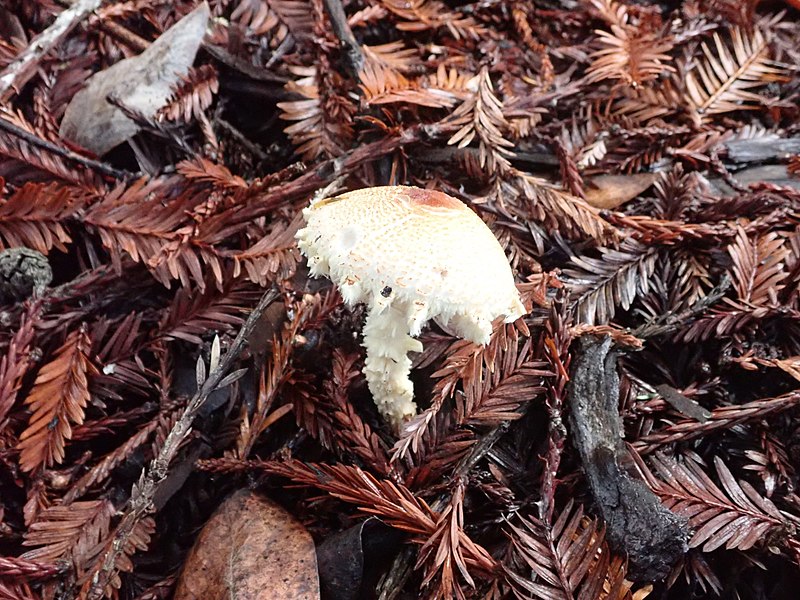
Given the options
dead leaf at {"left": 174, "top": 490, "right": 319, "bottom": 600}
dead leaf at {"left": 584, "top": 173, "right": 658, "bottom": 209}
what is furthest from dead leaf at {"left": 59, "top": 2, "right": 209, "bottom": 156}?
dead leaf at {"left": 584, "top": 173, "right": 658, "bottom": 209}

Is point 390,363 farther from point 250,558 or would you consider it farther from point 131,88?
point 131,88

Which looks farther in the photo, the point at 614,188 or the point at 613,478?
the point at 614,188

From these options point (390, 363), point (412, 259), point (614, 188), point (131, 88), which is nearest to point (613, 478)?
point (390, 363)

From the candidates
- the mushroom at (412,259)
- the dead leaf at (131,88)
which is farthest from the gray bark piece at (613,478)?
the dead leaf at (131,88)

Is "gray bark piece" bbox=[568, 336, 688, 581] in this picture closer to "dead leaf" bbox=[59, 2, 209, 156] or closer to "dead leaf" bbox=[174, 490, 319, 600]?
"dead leaf" bbox=[174, 490, 319, 600]

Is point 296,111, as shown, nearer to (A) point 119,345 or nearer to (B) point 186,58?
(B) point 186,58

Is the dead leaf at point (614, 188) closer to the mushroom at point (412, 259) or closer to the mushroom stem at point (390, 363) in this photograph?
the mushroom at point (412, 259)

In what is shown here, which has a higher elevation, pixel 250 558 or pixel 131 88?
pixel 131 88
